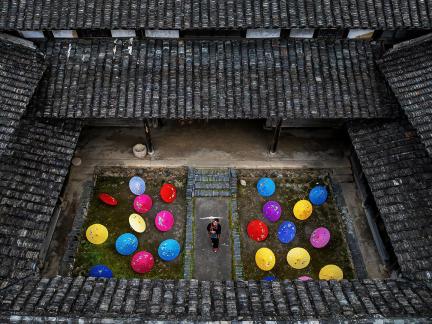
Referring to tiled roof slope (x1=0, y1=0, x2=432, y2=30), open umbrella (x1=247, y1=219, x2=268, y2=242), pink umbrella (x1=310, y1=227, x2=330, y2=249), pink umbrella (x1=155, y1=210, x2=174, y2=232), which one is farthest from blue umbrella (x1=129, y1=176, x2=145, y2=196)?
pink umbrella (x1=310, y1=227, x2=330, y2=249)

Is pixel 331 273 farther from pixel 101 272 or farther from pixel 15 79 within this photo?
pixel 15 79

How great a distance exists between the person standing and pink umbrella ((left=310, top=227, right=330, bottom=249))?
4127 mm

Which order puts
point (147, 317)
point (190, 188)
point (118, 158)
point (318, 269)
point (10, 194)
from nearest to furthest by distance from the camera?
point (147, 317) → point (10, 194) → point (318, 269) → point (190, 188) → point (118, 158)

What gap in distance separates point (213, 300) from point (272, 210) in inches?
302

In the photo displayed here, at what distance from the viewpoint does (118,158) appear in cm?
2152

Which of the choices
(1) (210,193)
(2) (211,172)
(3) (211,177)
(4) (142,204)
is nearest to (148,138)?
(4) (142,204)

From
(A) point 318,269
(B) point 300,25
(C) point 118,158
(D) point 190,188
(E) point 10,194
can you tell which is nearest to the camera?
(E) point 10,194

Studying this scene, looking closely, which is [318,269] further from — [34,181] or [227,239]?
[34,181]

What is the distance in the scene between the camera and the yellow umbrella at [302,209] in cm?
1917

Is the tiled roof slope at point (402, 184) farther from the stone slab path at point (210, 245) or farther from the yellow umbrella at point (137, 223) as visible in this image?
the yellow umbrella at point (137, 223)

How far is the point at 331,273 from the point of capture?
17328 mm

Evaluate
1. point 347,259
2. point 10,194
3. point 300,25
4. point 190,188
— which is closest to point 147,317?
point 10,194

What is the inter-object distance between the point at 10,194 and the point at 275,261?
35.9ft

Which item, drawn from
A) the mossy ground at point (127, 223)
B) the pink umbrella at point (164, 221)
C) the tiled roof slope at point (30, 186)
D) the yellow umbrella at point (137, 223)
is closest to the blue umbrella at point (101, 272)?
the mossy ground at point (127, 223)
